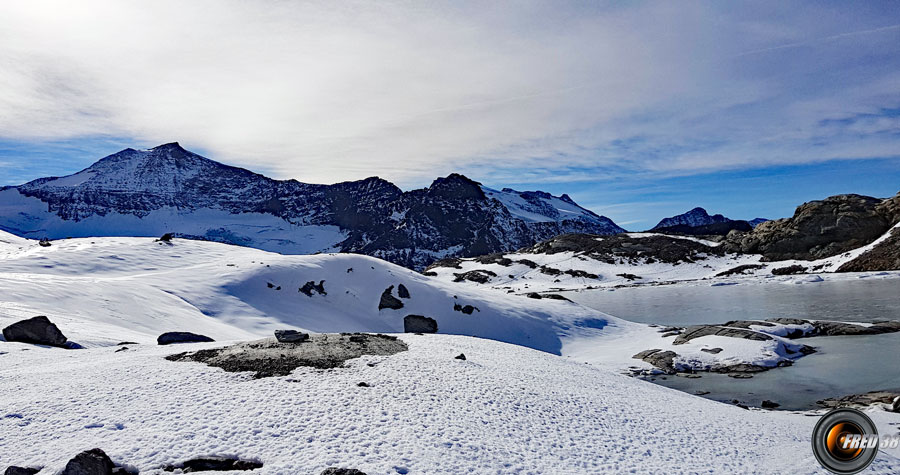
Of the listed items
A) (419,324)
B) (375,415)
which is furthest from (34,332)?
(419,324)

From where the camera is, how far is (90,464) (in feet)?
23.6

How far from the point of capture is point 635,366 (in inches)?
1108

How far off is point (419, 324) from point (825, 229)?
138277mm

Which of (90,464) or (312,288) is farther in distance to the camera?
(312,288)

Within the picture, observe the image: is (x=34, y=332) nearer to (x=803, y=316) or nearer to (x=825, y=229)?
(x=803, y=316)

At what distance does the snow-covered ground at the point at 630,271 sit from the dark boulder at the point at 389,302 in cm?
7022

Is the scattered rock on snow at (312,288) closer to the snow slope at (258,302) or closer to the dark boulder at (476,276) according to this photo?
the snow slope at (258,302)

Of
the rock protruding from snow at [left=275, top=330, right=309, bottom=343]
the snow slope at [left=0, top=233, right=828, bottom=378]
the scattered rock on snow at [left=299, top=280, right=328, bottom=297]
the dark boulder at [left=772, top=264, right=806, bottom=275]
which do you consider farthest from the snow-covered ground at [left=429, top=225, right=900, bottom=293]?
the rock protruding from snow at [left=275, top=330, right=309, bottom=343]

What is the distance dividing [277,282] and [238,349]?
24.9 metres

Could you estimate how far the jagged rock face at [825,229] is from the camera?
117 metres

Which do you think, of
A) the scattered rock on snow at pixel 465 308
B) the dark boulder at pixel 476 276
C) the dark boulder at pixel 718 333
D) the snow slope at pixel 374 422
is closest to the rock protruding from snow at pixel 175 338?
the snow slope at pixel 374 422

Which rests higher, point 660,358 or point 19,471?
point 19,471

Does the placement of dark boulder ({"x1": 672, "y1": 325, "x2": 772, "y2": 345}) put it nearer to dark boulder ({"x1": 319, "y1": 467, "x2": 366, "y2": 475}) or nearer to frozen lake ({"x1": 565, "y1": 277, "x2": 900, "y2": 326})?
frozen lake ({"x1": 565, "y1": 277, "x2": 900, "y2": 326})

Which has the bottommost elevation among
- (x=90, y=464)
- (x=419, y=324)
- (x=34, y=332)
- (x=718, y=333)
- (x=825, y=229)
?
(x=419, y=324)
